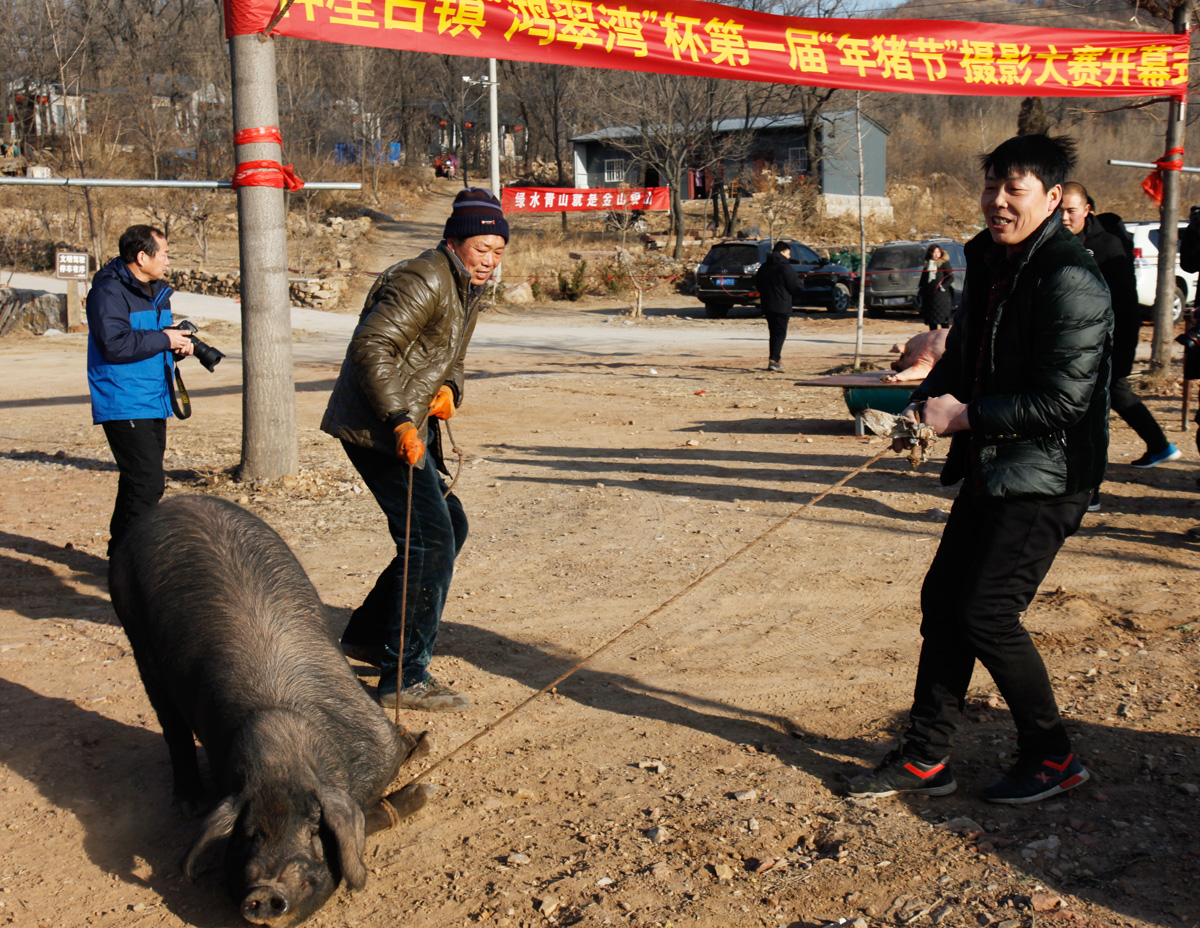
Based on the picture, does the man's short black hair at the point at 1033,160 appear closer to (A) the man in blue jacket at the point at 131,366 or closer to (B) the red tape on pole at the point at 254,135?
(A) the man in blue jacket at the point at 131,366

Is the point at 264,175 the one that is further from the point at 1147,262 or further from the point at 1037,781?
the point at 1147,262

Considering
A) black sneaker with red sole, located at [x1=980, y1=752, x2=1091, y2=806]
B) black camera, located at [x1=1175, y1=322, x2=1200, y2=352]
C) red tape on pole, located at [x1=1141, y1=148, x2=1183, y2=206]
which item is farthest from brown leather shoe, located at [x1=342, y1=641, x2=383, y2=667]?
red tape on pole, located at [x1=1141, y1=148, x2=1183, y2=206]

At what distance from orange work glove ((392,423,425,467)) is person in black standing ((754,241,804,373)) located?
11.2 meters

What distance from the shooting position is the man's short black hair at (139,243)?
5.31 meters

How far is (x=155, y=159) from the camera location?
3212cm

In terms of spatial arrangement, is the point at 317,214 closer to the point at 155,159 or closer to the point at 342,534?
the point at 155,159

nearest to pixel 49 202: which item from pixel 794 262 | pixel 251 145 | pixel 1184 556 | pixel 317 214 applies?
pixel 317 214

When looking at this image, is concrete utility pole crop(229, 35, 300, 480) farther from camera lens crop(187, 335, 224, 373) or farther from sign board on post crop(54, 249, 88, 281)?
sign board on post crop(54, 249, 88, 281)

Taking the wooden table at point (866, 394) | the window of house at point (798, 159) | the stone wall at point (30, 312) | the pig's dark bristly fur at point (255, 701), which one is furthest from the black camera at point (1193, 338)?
the window of house at point (798, 159)

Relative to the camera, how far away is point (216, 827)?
2613 millimetres

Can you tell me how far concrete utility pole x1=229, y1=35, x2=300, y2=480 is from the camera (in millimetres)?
7328

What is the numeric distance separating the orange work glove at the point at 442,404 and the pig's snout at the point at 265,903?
6.29ft

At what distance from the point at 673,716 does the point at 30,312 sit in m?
18.6

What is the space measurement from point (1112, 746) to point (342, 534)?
4.65 metres
